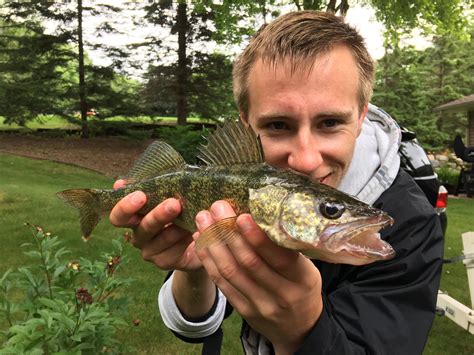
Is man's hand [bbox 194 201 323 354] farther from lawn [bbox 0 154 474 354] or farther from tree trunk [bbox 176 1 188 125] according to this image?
tree trunk [bbox 176 1 188 125]

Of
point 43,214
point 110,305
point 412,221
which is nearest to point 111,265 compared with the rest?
point 110,305

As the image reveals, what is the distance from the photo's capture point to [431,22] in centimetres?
1914

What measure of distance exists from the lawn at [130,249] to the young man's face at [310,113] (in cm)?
259

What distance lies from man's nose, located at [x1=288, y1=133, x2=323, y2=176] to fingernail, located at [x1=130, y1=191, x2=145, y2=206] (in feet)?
2.48

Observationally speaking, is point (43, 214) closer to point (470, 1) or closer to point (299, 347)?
point (299, 347)

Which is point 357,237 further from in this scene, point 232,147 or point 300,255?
point 232,147

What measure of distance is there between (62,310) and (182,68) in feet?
68.9

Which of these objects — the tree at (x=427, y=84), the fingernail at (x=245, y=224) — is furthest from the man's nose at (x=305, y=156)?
→ the tree at (x=427, y=84)

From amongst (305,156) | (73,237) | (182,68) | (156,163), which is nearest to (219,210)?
(305,156)

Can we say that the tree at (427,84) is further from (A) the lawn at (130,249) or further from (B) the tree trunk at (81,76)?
(B) the tree trunk at (81,76)

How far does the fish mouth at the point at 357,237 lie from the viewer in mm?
1396

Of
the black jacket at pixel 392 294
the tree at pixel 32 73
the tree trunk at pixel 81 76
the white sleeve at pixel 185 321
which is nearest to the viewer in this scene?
the black jacket at pixel 392 294

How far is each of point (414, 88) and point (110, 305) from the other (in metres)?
28.0

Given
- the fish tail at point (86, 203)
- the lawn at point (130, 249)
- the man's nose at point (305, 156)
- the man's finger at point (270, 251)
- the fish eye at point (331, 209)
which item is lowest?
the lawn at point (130, 249)
